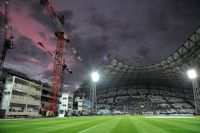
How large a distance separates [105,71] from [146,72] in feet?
78.1

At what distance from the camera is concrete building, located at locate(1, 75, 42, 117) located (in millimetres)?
Answer: 56156

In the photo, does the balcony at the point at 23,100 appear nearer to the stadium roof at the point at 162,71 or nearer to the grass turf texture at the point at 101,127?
the grass turf texture at the point at 101,127

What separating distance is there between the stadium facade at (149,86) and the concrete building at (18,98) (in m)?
39.9

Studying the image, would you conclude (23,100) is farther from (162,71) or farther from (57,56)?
(162,71)

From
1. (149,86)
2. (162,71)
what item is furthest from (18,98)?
(149,86)

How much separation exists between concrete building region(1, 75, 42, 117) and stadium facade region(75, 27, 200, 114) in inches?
1571

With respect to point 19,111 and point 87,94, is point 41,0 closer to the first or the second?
point 19,111

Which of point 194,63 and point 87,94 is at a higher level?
point 194,63

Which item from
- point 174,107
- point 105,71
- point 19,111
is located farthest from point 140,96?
point 19,111

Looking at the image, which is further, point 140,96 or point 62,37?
point 140,96

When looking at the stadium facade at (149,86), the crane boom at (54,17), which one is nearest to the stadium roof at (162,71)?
the stadium facade at (149,86)

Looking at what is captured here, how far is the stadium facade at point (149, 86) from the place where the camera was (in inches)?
3338

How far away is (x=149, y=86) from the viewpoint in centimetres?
12681

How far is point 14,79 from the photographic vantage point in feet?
195
